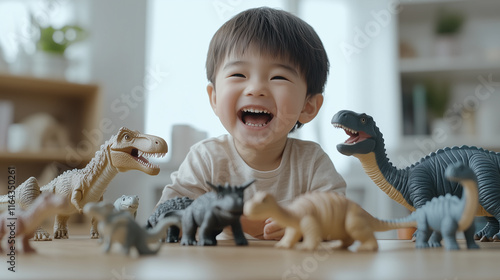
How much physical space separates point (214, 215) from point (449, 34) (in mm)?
2400

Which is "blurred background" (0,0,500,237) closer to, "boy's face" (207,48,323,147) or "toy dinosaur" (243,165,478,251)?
"boy's face" (207,48,323,147)

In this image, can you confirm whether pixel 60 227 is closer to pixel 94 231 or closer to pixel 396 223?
pixel 94 231

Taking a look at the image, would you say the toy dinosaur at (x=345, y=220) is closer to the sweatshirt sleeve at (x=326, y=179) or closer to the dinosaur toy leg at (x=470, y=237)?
the dinosaur toy leg at (x=470, y=237)

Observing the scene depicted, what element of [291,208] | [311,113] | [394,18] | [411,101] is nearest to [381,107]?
[411,101]

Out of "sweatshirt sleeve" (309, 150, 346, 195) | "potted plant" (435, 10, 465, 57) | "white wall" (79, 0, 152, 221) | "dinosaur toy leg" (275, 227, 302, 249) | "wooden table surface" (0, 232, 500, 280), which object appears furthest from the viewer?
"white wall" (79, 0, 152, 221)

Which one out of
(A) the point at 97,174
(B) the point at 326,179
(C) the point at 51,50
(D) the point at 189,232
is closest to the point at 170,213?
(D) the point at 189,232

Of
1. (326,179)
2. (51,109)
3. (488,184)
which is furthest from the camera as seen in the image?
(51,109)

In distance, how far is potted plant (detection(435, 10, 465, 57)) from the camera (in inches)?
A: 107

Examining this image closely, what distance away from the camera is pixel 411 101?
278 centimetres

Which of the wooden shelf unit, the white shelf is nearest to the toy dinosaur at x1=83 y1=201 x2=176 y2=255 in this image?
the wooden shelf unit

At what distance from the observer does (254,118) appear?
41.0 inches

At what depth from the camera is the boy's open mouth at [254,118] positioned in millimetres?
1028

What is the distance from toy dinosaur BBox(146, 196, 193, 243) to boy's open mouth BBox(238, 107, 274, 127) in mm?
228

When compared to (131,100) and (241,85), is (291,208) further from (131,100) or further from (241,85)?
(131,100)
